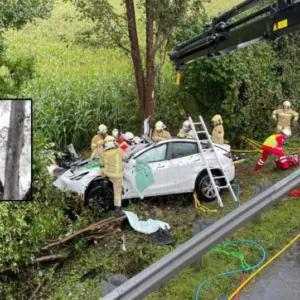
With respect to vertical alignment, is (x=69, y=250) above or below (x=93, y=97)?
below

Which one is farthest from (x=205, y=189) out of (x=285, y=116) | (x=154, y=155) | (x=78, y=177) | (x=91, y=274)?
(x=285, y=116)

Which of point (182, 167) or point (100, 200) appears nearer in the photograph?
point (100, 200)

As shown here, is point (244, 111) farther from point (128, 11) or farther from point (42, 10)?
point (42, 10)

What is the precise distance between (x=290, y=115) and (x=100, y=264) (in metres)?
7.90

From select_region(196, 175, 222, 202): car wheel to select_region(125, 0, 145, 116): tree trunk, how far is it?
386 centimetres

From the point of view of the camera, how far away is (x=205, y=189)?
32.9ft

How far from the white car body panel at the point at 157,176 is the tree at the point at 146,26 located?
11.1ft

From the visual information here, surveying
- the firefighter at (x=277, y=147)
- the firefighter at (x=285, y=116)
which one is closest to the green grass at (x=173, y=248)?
the firefighter at (x=277, y=147)

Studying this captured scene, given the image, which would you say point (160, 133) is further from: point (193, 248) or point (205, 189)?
point (193, 248)

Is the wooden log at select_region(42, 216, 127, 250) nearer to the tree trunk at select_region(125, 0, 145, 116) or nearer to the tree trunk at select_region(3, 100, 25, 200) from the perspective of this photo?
the tree trunk at select_region(3, 100, 25, 200)

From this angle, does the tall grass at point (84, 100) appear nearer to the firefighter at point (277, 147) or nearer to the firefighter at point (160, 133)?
the firefighter at point (160, 133)

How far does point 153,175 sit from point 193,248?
5.26 metres

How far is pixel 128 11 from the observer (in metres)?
11.9

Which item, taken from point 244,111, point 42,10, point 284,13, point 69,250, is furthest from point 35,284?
point 244,111
